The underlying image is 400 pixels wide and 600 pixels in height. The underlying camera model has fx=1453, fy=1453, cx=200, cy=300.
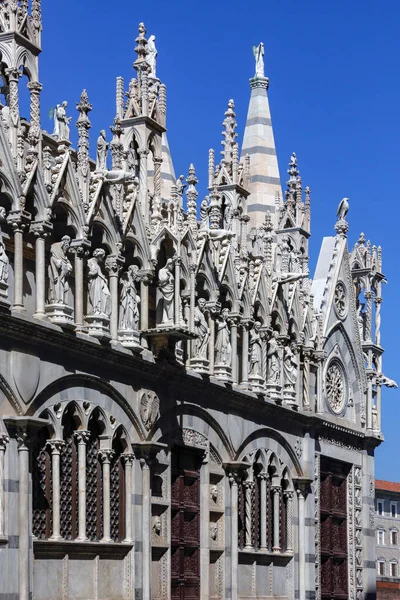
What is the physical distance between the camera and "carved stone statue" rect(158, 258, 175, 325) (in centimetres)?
2803

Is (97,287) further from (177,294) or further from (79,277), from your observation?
(177,294)

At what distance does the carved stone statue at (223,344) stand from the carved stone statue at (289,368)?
3515 mm

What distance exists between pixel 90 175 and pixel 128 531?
666 cm

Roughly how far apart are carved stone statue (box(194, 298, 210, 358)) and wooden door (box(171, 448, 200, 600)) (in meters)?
2.09

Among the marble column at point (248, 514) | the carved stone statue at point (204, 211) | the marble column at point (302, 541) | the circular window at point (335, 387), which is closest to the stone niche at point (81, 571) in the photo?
the marble column at point (248, 514)

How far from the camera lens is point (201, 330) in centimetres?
3044

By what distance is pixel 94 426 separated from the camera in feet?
86.6

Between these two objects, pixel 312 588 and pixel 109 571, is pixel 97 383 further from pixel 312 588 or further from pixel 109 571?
pixel 312 588

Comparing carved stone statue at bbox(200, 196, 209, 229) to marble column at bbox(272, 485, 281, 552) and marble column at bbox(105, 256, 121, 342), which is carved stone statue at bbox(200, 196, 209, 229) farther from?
marble column at bbox(272, 485, 281, 552)

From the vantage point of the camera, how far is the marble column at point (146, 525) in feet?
89.6

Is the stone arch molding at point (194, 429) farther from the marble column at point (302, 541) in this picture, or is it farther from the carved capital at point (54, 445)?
the marble column at point (302, 541)

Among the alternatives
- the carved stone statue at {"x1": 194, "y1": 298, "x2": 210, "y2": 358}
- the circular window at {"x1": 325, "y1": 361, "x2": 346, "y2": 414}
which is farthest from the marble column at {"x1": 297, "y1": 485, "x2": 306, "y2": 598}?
the carved stone statue at {"x1": 194, "y1": 298, "x2": 210, "y2": 358}

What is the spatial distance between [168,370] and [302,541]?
8.23 meters

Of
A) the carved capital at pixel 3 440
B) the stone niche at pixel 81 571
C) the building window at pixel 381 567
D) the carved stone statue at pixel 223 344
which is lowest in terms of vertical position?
the stone niche at pixel 81 571
